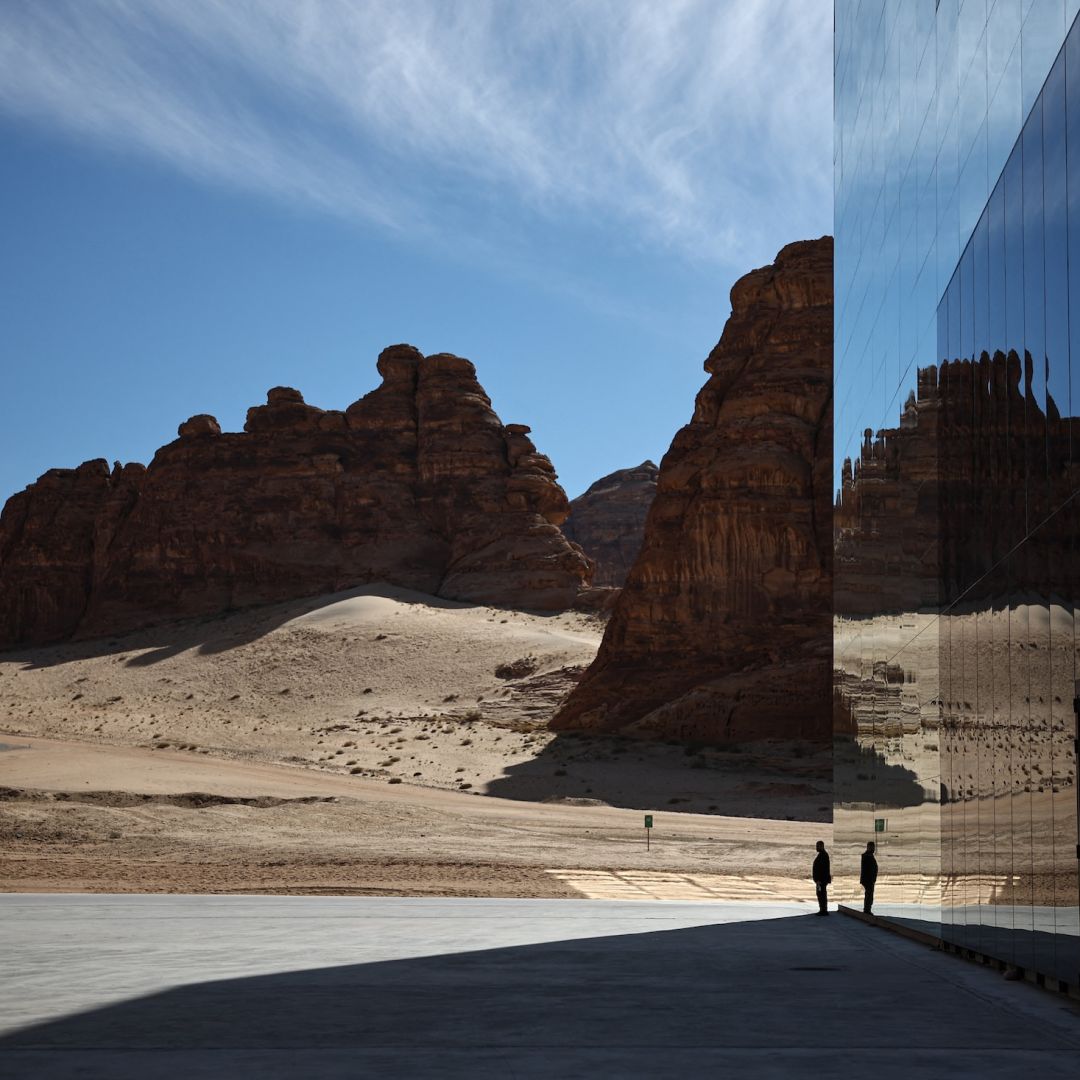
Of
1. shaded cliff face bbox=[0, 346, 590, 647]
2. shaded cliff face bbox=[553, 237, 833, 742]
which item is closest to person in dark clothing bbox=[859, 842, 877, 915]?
shaded cliff face bbox=[553, 237, 833, 742]

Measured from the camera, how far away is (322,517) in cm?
11931

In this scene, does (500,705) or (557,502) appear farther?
Result: (557,502)

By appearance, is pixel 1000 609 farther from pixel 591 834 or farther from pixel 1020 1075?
pixel 591 834

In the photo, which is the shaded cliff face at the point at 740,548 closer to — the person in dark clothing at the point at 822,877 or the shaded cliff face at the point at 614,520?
the person in dark clothing at the point at 822,877

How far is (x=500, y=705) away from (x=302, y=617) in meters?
29.5

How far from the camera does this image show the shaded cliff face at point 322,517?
116 m

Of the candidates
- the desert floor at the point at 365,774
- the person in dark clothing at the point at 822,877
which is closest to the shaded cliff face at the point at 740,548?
the desert floor at the point at 365,774

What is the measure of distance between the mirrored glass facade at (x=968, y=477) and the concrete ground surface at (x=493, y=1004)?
133 centimetres

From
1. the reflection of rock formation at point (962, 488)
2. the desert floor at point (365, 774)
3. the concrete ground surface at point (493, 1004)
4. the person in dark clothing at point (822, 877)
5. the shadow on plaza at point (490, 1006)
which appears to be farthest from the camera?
the desert floor at point (365, 774)

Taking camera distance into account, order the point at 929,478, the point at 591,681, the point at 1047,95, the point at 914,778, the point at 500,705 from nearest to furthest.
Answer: the point at 1047,95, the point at 929,478, the point at 914,778, the point at 591,681, the point at 500,705

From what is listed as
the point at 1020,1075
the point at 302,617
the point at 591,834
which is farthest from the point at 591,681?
the point at 1020,1075

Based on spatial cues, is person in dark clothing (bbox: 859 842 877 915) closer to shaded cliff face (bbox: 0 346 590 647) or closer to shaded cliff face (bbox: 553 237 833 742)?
shaded cliff face (bbox: 553 237 833 742)

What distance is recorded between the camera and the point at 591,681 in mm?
71625

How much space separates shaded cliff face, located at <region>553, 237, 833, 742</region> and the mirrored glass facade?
41.7 metres
